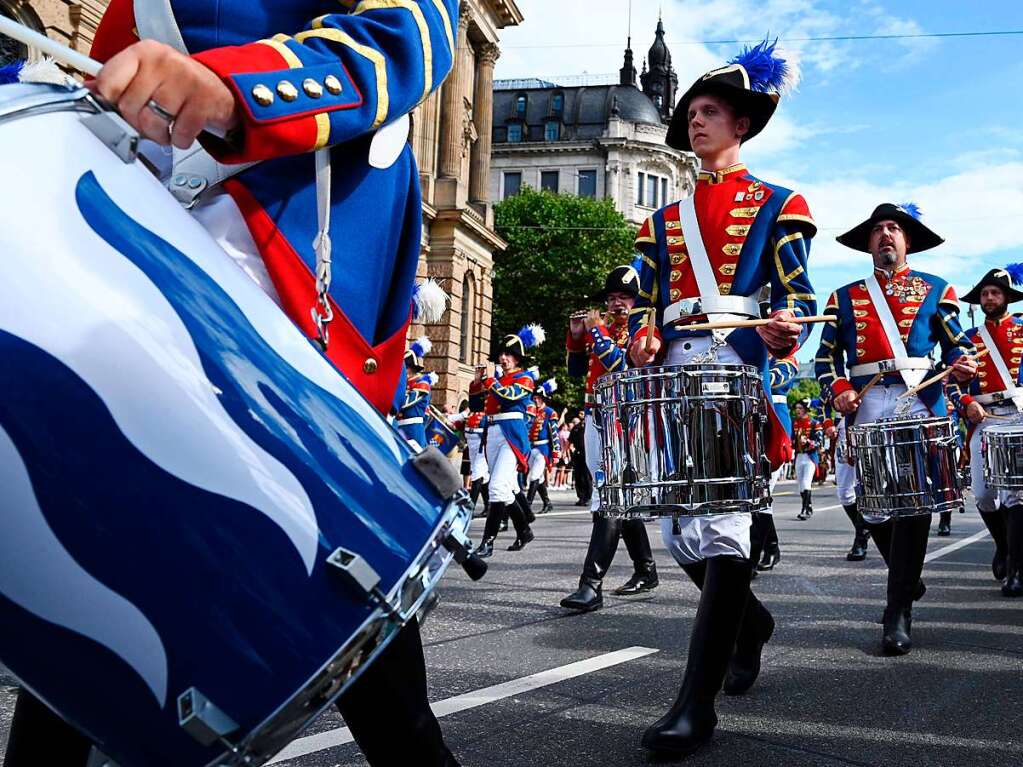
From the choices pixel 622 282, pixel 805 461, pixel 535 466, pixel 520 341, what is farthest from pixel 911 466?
pixel 805 461

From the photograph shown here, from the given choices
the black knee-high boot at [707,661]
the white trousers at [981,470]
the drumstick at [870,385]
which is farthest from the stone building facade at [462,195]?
the black knee-high boot at [707,661]

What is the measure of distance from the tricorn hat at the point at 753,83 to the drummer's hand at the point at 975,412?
15.7ft

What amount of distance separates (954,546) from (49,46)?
37.1 ft

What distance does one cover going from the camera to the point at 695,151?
4.12 meters

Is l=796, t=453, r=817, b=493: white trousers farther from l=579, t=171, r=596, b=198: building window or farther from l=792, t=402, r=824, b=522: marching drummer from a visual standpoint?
l=579, t=171, r=596, b=198: building window

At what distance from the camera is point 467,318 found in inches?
1390

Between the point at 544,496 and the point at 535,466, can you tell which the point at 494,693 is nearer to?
the point at 535,466

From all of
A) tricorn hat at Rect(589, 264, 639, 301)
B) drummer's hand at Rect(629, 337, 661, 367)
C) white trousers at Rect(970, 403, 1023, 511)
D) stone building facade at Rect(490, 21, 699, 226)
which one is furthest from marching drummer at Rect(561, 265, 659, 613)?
stone building facade at Rect(490, 21, 699, 226)

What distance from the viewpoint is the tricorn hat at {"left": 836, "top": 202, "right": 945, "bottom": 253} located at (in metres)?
6.18

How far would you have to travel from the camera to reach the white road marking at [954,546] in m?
10.1

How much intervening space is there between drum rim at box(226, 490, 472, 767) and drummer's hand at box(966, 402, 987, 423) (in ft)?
24.9

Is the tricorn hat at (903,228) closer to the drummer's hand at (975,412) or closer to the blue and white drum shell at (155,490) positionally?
the drummer's hand at (975,412)

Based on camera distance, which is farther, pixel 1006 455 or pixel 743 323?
pixel 1006 455

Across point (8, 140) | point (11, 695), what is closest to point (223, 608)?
point (8, 140)
